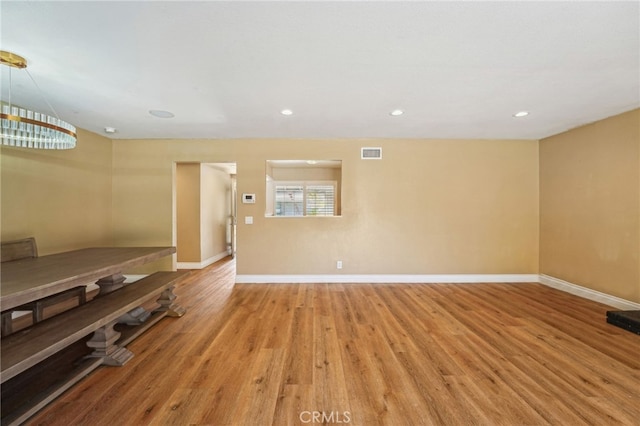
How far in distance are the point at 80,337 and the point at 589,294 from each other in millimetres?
5577

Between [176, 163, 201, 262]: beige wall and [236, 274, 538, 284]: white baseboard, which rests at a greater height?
[176, 163, 201, 262]: beige wall

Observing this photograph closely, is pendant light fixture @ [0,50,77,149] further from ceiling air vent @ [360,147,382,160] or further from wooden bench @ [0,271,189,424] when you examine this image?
ceiling air vent @ [360,147,382,160]

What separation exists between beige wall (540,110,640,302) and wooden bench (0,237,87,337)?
5.99 metres

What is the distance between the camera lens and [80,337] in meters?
Result: 1.50

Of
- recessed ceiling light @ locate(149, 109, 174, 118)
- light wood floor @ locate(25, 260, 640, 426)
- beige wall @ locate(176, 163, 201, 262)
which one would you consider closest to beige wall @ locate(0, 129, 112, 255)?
beige wall @ locate(176, 163, 201, 262)

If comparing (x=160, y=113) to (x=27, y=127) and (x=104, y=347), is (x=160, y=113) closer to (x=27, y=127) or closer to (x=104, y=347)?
(x=27, y=127)

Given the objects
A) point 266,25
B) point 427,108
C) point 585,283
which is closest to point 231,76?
point 266,25

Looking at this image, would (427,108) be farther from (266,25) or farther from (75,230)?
(75,230)

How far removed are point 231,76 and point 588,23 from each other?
8.46ft

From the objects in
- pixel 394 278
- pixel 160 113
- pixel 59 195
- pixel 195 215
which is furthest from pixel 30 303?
pixel 394 278

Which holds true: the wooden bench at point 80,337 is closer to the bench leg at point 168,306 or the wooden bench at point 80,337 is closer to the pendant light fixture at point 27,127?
the bench leg at point 168,306

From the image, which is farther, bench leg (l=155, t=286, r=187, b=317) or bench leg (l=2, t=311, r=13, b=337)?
bench leg (l=155, t=286, r=187, b=317)

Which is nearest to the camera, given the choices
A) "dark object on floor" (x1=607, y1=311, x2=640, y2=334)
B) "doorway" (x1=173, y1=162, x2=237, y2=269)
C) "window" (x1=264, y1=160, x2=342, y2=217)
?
"dark object on floor" (x1=607, y1=311, x2=640, y2=334)

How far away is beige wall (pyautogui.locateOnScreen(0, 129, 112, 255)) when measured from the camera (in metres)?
2.65
